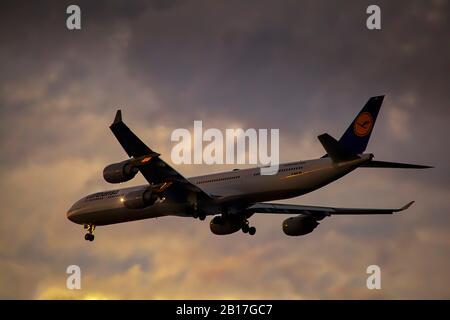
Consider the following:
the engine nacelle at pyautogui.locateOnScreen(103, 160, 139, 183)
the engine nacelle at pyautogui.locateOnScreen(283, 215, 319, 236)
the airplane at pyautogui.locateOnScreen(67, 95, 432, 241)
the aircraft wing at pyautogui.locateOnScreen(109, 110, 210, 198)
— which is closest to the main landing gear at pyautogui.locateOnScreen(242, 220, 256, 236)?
the airplane at pyautogui.locateOnScreen(67, 95, 432, 241)

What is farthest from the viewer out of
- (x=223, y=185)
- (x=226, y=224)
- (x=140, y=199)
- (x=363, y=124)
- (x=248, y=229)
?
(x=226, y=224)

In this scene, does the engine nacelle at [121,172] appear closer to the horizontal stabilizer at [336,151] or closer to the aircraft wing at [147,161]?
the aircraft wing at [147,161]

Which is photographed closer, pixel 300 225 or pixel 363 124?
pixel 363 124

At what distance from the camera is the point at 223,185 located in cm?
6172

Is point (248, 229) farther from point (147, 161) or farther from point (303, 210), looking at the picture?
point (147, 161)

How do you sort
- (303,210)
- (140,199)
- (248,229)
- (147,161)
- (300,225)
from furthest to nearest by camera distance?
(300,225) < (303,210) < (248,229) < (140,199) < (147,161)

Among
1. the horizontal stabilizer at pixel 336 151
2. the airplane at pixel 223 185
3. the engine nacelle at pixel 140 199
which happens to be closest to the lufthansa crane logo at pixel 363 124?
the airplane at pixel 223 185

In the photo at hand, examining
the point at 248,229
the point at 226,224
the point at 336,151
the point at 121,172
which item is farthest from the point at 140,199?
the point at 336,151

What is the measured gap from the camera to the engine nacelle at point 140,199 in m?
59.9

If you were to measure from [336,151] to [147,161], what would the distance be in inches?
444

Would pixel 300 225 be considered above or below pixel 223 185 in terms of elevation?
below

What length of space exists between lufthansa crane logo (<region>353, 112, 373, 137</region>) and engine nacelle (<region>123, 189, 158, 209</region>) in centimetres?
1333

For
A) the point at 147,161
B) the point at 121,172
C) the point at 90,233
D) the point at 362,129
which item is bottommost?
the point at 90,233

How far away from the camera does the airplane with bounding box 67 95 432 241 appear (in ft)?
186
